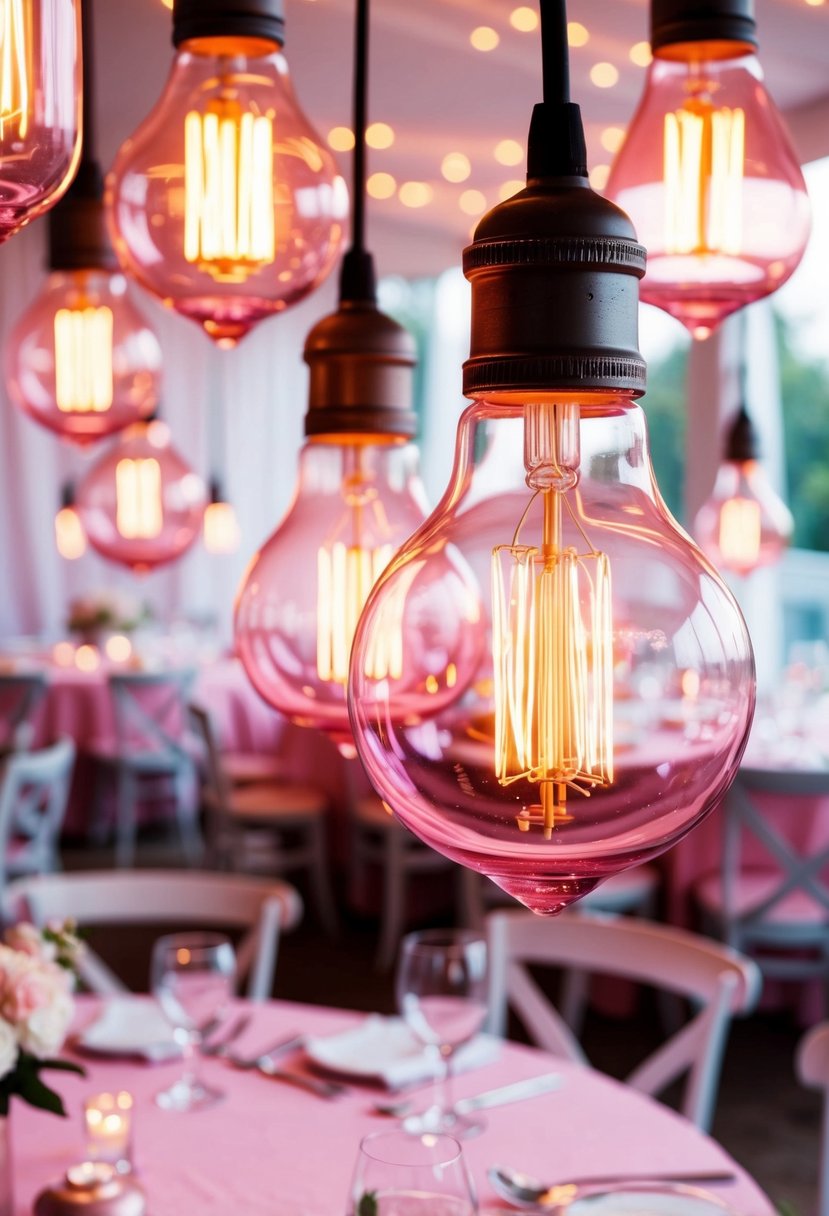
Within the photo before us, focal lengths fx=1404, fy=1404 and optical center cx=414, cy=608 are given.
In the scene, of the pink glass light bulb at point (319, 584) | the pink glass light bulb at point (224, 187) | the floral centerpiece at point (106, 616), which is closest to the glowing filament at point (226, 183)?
the pink glass light bulb at point (224, 187)

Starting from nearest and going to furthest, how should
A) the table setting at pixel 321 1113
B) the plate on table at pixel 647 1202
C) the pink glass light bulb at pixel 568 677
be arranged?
the pink glass light bulb at pixel 568 677 < the plate on table at pixel 647 1202 < the table setting at pixel 321 1113

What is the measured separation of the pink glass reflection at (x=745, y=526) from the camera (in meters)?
4.15

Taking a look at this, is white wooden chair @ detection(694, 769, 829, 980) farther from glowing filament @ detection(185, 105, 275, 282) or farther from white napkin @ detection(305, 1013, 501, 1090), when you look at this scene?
glowing filament @ detection(185, 105, 275, 282)

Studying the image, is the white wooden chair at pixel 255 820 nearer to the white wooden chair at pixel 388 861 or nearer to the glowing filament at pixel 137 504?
the white wooden chair at pixel 388 861

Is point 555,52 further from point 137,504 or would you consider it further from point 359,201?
point 137,504

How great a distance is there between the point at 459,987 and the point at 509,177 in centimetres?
526

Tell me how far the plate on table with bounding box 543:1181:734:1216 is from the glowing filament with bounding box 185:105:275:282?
0.91 m

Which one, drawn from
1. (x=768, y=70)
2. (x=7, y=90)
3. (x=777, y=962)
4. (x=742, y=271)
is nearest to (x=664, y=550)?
(x=7, y=90)

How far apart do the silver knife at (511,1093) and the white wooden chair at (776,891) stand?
1.81 metres

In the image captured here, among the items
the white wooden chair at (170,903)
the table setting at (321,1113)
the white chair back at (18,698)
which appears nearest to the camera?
the table setting at (321,1113)

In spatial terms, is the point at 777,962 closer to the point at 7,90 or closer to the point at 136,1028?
the point at 136,1028

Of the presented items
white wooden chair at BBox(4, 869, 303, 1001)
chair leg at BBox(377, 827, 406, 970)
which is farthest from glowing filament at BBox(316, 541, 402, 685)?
chair leg at BBox(377, 827, 406, 970)

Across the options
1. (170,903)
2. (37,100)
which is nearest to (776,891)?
(170,903)

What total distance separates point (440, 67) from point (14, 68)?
440 centimetres
